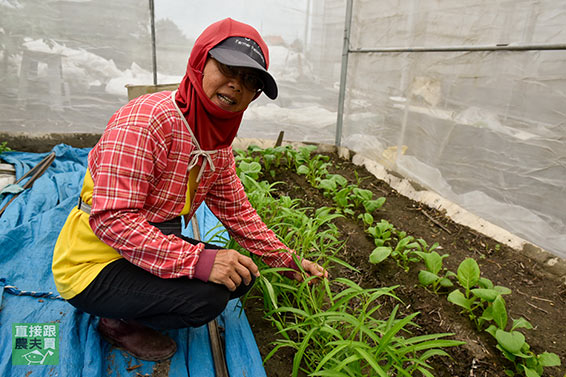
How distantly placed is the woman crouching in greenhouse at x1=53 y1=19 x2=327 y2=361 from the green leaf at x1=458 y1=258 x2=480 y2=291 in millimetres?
949

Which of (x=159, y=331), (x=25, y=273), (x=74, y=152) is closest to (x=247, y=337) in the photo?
(x=159, y=331)

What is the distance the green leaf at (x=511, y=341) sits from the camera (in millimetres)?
1235

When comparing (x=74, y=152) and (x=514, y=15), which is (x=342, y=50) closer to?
(x=514, y=15)

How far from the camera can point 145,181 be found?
1059mm

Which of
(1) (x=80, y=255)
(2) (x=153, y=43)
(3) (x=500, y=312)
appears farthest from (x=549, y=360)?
(2) (x=153, y=43)

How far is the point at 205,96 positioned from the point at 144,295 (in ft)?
2.15

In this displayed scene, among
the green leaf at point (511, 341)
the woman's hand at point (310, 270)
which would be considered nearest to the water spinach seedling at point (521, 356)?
the green leaf at point (511, 341)

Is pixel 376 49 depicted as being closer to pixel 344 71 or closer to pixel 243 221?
pixel 344 71

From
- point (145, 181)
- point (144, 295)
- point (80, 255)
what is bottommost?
point (144, 295)

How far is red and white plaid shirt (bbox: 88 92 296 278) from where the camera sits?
101 cm

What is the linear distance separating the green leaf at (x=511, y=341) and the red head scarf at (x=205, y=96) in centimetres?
119

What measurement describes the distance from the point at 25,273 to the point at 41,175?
1442mm

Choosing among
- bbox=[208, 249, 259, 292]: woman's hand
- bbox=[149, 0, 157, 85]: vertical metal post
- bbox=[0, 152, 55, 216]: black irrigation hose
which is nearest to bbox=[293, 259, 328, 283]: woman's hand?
bbox=[208, 249, 259, 292]: woman's hand

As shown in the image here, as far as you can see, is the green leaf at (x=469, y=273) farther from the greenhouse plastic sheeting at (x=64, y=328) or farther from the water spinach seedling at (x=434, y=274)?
the greenhouse plastic sheeting at (x=64, y=328)
